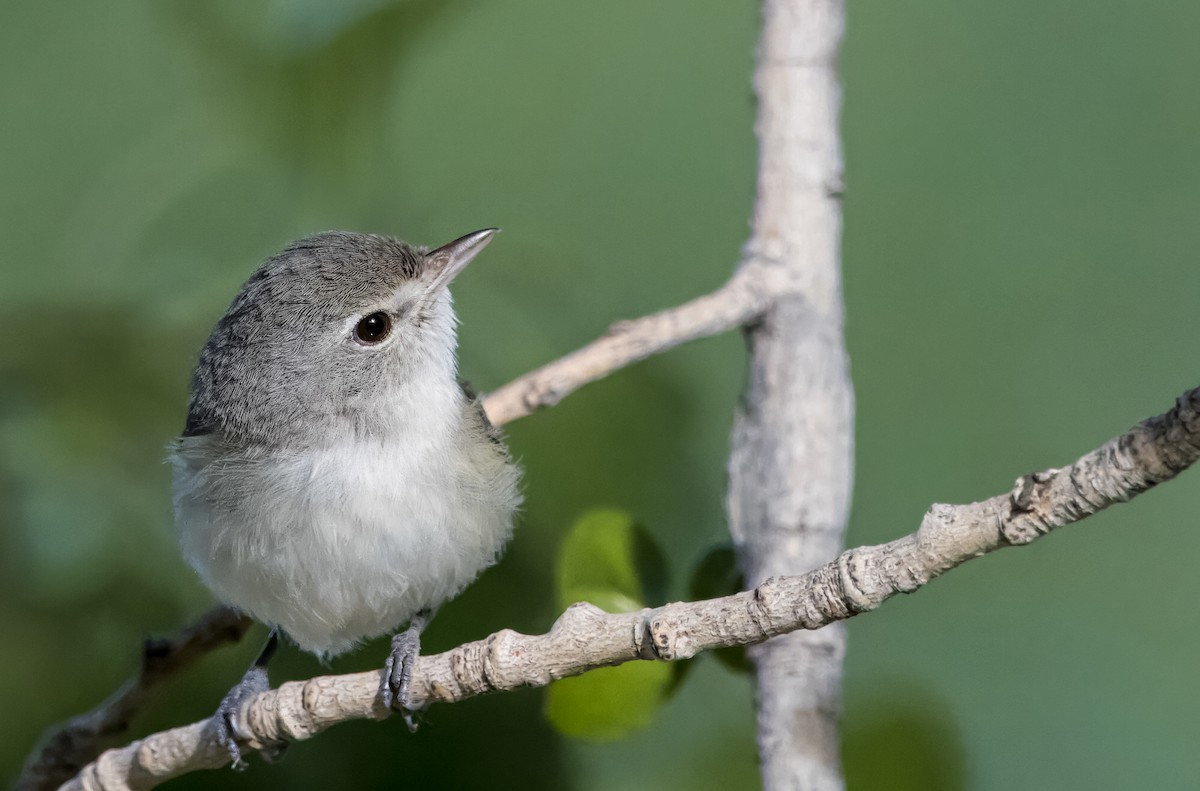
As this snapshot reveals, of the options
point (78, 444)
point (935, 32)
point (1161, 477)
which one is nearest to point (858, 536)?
point (935, 32)

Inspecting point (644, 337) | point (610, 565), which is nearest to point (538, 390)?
point (644, 337)

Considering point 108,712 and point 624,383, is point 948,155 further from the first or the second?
point 108,712

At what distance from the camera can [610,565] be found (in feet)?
6.11

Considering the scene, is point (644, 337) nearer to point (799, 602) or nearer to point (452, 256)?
point (452, 256)

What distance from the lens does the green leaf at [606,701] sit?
1.76 m

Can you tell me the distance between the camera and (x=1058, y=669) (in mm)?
2336

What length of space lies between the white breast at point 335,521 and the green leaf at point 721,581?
0.38 m

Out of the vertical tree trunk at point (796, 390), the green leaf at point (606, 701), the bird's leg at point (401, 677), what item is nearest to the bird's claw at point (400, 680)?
the bird's leg at point (401, 677)

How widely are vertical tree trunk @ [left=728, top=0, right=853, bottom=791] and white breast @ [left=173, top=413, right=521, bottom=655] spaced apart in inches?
19.1

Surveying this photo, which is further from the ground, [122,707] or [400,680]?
[122,707]

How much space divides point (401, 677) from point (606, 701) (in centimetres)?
34

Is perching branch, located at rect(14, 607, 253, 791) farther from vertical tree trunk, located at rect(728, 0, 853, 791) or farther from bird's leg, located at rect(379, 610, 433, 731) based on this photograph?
vertical tree trunk, located at rect(728, 0, 853, 791)

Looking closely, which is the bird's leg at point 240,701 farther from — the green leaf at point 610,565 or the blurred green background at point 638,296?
the green leaf at point 610,565

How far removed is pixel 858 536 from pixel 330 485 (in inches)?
49.8
